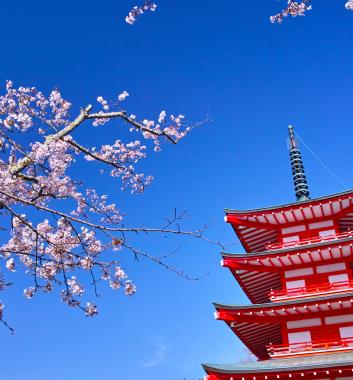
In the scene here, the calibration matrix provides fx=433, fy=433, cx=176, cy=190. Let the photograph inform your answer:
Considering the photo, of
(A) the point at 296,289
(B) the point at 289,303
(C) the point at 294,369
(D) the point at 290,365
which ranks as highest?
(A) the point at 296,289

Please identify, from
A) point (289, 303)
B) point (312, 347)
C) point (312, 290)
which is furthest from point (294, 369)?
point (312, 290)

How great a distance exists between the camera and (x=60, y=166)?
6133 millimetres

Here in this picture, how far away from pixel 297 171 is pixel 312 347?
10.6m

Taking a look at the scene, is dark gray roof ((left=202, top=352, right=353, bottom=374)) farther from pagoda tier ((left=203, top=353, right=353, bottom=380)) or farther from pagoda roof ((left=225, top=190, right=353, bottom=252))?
pagoda roof ((left=225, top=190, right=353, bottom=252))

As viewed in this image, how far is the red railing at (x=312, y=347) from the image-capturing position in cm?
1565

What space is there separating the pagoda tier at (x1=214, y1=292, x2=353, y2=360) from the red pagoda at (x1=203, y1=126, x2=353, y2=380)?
0.03 meters

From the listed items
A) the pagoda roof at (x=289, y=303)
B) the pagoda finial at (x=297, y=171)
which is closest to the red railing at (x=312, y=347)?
the pagoda roof at (x=289, y=303)

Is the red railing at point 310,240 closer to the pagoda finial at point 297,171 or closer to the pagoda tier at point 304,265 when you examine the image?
the pagoda tier at point 304,265

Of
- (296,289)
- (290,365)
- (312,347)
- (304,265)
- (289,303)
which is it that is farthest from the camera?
(304,265)

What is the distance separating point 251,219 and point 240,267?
2479 mm

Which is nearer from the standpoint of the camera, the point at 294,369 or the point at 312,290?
the point at 294,369

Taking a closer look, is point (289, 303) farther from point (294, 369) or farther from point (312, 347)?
point (294, 369)

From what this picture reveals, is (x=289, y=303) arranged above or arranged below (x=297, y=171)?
below

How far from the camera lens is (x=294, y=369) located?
14469 millimetres
